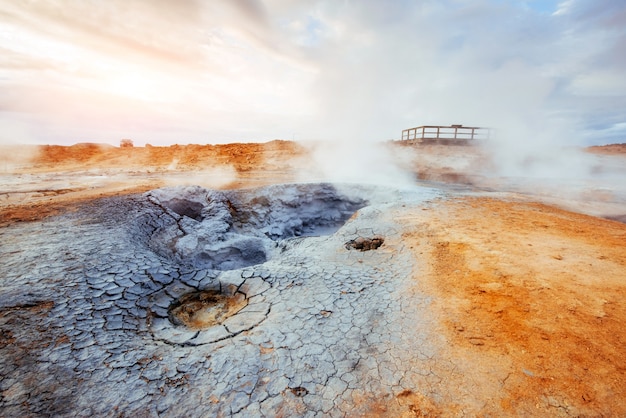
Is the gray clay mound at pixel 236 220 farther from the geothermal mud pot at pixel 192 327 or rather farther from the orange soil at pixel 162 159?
the orange soil at pixel 162 159

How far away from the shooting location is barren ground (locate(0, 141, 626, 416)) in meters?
1.89

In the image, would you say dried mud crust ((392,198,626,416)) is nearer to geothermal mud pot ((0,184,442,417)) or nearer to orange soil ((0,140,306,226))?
geothermal mud pot ((0,184,442,417))

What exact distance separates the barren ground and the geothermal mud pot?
266mm

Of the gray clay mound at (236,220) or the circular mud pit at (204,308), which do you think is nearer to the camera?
the circular mud pit at (204,308)

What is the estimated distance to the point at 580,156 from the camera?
15.8 meters

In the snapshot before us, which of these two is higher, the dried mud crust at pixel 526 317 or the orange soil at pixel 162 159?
the orange soil at pixel 162 159

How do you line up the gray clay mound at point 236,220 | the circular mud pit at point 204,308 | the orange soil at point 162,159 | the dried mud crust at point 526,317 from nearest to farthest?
1. the dried mud crust at point 526,317
2. the circular mud pit at point 204,308
3. the gray clay mound at point 236,220
4. the orange soil at point 162,159

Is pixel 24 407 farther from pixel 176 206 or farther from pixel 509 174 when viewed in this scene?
pixel 509 174

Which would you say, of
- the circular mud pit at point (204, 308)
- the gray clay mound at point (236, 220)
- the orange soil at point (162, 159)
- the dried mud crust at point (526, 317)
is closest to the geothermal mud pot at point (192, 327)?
the circular mud pit at point (204, 308)

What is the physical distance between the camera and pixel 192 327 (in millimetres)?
2795

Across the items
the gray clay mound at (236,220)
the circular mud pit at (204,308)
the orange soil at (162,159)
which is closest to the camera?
the circular mud pit at (204,308)

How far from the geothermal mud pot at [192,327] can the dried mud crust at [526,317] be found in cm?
23

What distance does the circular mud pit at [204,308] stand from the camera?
9.43 ft

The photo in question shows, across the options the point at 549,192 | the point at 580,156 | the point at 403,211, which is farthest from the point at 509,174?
the point at 403,211
